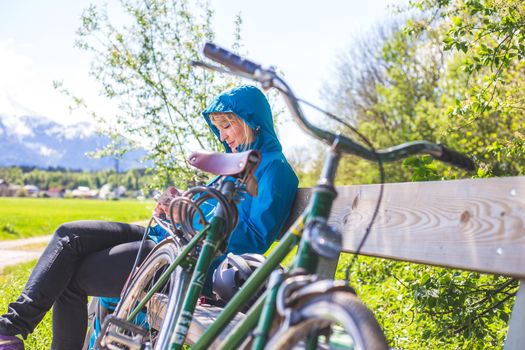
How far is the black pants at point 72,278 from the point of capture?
3004 millimetres

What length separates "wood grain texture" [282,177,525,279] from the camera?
1.76m

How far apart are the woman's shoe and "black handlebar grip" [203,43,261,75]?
71.6 inches

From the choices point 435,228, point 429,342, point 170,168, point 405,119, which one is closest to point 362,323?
point 435,228

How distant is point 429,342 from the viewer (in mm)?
3539

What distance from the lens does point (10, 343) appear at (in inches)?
115

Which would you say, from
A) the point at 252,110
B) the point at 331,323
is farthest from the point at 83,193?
the point at 331,323

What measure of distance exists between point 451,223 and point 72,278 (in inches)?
77.7

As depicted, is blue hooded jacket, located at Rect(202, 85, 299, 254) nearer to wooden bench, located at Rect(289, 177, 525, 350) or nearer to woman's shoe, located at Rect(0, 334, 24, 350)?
wooden bench, located at Rect(289, 177, 525, 350)

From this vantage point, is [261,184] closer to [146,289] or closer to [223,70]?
[146,289]

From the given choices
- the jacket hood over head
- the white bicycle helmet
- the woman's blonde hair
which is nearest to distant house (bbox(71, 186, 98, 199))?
the woman's blonde hair

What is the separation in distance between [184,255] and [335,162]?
863 mm

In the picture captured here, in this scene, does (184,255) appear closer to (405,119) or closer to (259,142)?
(259,142)

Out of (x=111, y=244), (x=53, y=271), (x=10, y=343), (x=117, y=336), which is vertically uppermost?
(x=111, y=244)

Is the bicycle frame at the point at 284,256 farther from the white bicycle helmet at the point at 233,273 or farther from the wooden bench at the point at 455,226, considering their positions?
the white bicycle helmet at the point at 233,273
